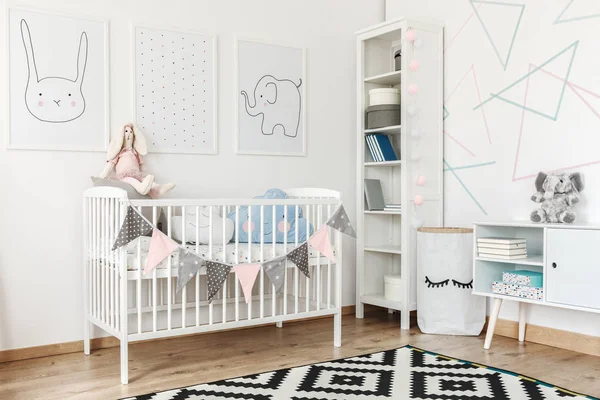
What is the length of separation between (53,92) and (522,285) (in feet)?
7.57

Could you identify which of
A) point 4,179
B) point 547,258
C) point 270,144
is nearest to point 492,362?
point 547,258

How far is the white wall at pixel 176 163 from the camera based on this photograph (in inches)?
108

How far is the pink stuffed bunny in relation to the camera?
2.87m

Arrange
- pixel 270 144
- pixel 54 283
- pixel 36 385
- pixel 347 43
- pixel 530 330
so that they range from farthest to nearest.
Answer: pixel 347 43 < pixel 270 144 < pixel 530 330 < pixel 54 283 < pixel 36 385

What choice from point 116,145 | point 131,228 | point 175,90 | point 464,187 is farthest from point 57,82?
point 464,187

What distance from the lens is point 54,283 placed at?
2834mm

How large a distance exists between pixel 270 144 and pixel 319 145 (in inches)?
14.0

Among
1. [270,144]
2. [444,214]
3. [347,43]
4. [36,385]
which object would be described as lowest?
[36,385]

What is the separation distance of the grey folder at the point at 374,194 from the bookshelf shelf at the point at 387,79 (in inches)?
23.7

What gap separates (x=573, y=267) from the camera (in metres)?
2.56

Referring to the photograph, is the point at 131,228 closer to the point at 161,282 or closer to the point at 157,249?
the point at 157,249

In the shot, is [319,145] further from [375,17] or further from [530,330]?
[530,330]

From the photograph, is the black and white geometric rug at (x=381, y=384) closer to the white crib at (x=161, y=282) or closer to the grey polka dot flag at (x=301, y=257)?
the white crib at (x=161, y=282)

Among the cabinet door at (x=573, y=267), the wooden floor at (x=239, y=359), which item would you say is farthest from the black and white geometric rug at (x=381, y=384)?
the cabinet door at (x=573, y=267)
